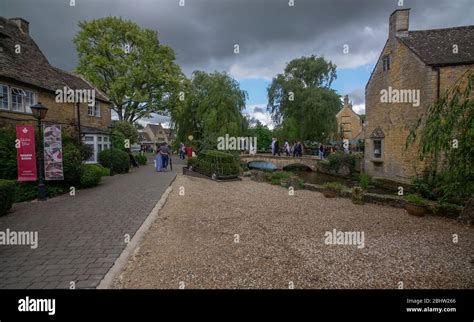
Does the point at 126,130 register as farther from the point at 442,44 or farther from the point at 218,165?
the point at 442,44

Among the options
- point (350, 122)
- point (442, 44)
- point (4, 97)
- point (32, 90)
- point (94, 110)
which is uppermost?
point (442, 44)

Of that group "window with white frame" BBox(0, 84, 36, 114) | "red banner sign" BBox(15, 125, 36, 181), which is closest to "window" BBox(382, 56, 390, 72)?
"red banner sign" BBox(15, 125, 36, 181)

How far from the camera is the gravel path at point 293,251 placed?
3338mm

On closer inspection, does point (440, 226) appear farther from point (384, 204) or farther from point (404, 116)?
point (404, 116)

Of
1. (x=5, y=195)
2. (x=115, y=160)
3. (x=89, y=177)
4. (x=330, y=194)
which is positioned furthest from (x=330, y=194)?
(x=115, y=160)

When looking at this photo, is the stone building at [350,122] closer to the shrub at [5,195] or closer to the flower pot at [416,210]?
the flower pot at [416,210]

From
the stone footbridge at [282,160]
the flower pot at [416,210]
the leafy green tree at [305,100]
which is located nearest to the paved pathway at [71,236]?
the flower pot at [416,210]

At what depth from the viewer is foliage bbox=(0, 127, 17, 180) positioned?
811 cm

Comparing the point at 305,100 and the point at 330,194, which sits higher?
the point at 305,100

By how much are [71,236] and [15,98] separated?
37.7 feet

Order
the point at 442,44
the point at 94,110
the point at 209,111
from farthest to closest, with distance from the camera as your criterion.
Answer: the point at 209,111
the point at 94,110
the point at 442,44

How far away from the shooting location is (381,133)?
662 inches

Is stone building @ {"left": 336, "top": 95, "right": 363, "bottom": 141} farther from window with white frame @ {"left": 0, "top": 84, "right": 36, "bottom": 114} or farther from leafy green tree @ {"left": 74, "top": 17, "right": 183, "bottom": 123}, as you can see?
window with white frame @ {"left": 0, "top": 84, "right": 36, "bottom": 114}

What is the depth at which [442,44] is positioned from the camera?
1438 centimetres
